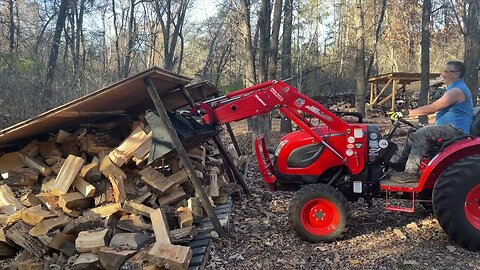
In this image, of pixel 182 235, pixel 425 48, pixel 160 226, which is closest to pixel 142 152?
pixel 160 226

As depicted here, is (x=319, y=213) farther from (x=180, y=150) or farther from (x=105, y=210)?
(x=105, y=210)

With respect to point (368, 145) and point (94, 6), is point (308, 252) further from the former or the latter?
A: point (94, 6)

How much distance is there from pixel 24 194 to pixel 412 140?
4.83 meters

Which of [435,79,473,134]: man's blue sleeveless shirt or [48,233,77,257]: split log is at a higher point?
[435,79,473,134]: man's blue sleeveless shirt

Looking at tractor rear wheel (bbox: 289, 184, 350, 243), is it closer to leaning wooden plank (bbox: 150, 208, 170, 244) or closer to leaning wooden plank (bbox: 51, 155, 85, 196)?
leaning wooden plank (bbox: 150, 208, 170, 244)

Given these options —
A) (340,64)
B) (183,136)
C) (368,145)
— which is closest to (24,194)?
(183,136)

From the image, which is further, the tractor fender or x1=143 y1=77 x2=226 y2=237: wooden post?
x1=143 y1=77 x2=226 y2=237: wooden post

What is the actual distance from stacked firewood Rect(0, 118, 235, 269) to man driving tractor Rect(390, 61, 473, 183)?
2.55 m

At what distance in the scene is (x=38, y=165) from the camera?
5801 millimetres

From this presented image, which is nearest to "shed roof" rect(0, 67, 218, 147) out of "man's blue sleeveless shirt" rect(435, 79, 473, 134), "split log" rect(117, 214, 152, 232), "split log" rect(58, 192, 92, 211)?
"split log" rect(58, 192, 92, 211)

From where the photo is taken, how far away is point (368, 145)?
520 centimetres

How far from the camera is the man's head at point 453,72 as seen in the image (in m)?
5.05

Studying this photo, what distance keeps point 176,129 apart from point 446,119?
3.20m

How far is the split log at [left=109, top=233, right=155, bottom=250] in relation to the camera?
4.28 meters
